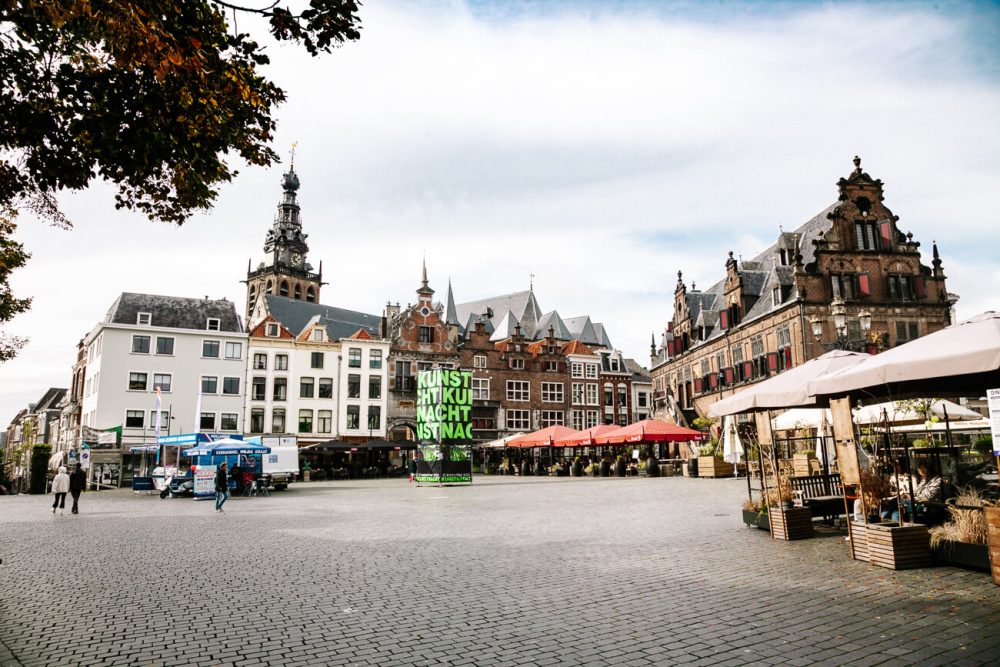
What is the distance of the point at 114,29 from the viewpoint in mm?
4258

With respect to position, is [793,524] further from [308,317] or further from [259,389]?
[308,317]

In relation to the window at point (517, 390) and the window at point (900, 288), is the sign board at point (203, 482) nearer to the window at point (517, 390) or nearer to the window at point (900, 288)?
the window at point (900, 288)

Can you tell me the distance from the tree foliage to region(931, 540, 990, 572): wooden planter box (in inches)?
335

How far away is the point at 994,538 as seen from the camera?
6871mm

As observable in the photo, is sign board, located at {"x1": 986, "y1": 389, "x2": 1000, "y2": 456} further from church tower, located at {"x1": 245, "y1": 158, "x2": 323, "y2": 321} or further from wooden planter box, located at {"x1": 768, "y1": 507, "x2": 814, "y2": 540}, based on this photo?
church tower, located at {"x1": 245, "y1": 158, "x2": 323, "y2": 321}

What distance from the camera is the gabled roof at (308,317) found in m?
56.0

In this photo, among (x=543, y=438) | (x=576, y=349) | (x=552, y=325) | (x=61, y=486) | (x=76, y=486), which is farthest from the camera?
(x=552, y=325)

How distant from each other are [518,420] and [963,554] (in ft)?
174

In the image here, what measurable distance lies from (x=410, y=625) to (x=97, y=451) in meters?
46.4

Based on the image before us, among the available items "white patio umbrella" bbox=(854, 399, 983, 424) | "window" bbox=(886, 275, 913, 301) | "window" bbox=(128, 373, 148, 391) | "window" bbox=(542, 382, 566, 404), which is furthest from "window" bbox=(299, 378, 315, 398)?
"white patio umbrella" bbox=(854, 399, 983, 424)

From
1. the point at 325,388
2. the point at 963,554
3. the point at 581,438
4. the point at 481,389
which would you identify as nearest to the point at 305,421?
the point at 325,388

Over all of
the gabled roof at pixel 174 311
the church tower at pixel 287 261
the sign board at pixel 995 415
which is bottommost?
the sign board at pixel 995 415

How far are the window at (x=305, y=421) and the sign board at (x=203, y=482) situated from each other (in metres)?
25.2

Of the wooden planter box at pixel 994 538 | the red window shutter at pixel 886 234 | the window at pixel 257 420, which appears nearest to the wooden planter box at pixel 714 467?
the red window shutter at pixel 886 234
